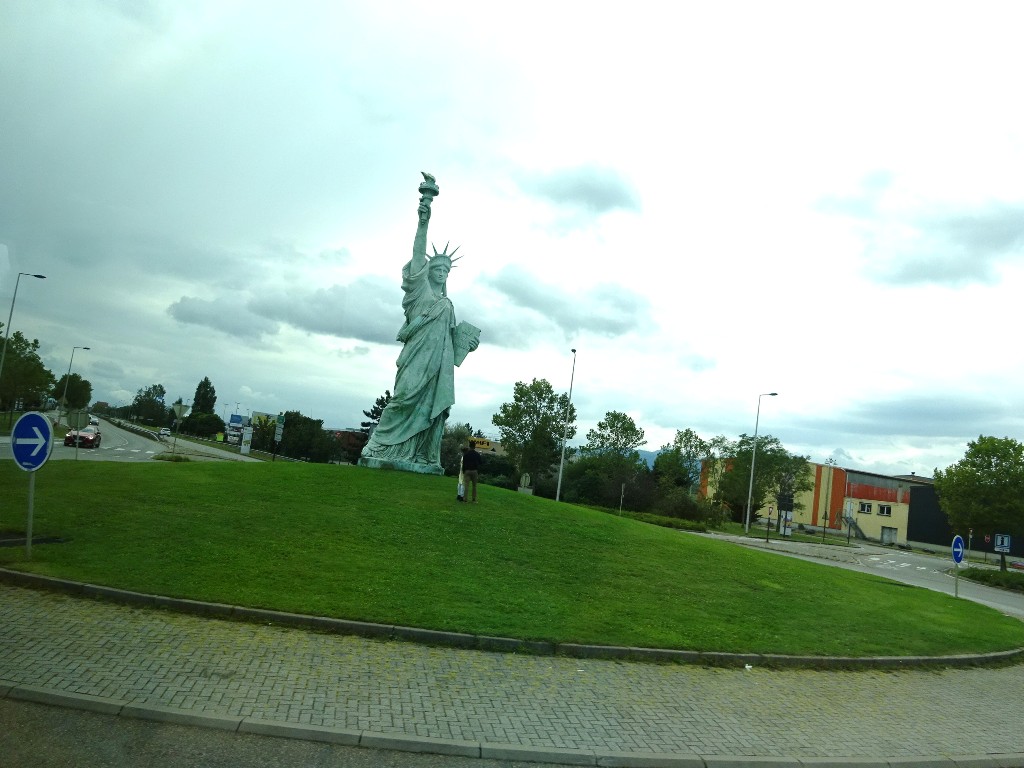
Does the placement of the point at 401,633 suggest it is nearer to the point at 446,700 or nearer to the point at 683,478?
the point at 446,700

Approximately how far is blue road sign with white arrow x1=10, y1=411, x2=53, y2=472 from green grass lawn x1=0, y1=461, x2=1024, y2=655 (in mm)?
1387

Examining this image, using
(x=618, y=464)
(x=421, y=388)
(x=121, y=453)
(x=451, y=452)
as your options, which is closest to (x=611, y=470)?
(x=618, y=464)

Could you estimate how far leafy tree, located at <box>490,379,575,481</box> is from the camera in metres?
73.9

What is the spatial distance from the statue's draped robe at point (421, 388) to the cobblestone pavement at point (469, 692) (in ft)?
53.4

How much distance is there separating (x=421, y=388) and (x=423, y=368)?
27.3 inches

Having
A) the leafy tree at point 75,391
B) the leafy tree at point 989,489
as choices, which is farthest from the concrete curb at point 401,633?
the leafy tree at point 75,391

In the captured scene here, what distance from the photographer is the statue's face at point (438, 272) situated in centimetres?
2653

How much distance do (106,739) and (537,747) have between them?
3.46 metres

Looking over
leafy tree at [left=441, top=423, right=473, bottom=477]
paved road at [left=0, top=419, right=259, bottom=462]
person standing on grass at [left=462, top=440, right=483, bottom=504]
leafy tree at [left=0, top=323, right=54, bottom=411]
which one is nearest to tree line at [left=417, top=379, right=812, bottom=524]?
leafy tree at [left=441, top=423, right=473, bottom=477]

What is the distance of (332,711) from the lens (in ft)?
22.0

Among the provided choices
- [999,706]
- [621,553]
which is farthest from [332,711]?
[621,553]

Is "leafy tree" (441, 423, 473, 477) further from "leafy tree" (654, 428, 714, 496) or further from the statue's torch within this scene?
the statue's torch

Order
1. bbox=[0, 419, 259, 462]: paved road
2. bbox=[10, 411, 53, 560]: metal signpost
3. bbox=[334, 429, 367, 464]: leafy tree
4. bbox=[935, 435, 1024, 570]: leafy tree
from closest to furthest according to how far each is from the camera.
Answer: bbox=[10, 411, 53, 560]: metal signpost
bbox=[0, 419, 259, 462]: paved road
bbox=[935, 435, 1024, 570]: leafy tree
bbox=[334, 429, 367, 464]: leafy tree

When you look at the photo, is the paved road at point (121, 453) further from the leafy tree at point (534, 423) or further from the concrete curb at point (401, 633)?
the leafy tree at point (534, 423)
